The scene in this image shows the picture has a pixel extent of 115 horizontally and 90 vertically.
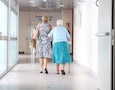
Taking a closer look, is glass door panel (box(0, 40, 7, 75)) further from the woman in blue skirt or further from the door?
the door

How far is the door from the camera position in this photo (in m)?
5.15

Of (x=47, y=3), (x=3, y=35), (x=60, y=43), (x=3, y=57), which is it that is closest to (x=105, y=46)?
(x=60, y=43)

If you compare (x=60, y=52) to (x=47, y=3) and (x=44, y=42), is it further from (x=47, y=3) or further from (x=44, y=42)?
(x=47, y=3)

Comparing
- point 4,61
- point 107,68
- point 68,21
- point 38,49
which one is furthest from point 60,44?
point 68,21

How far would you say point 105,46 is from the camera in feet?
18.0

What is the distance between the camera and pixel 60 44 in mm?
9148

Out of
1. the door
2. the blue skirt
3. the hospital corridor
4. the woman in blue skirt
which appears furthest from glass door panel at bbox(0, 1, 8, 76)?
the door

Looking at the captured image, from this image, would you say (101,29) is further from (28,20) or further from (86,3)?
(28,20)

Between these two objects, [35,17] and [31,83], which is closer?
[31,83]

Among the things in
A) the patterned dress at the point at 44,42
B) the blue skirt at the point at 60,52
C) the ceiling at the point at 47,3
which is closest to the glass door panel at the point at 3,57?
the patterned dress at the point at 44,42

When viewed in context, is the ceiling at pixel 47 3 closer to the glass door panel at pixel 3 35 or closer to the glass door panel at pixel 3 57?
the glass door panel at pixel 3 35

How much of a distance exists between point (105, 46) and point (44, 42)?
13.9ft

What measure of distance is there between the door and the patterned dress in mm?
3667

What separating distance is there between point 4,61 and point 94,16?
10.1ft
